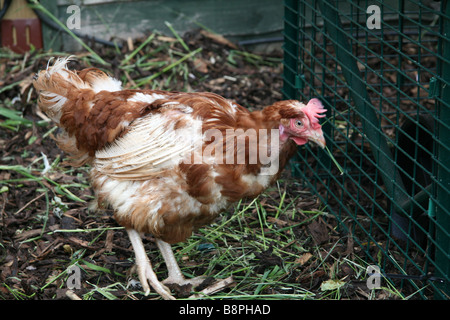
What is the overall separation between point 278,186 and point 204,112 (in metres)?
1.53

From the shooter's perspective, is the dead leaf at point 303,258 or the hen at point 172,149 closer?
the hen at point 172,149

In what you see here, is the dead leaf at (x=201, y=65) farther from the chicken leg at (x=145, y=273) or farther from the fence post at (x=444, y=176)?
the fence post at (x=444, y=176)

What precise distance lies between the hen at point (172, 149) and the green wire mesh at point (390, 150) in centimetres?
63

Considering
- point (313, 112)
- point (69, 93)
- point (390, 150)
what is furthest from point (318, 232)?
point (69, 93)

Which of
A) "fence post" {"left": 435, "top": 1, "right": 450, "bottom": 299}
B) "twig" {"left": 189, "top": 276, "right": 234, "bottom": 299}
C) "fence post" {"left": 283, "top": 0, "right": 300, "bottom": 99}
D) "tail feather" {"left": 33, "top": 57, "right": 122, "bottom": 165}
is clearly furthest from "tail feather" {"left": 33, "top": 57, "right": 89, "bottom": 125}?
"fence post" {"left": 435, "top": 1, "right": 450, "bottom": 299}

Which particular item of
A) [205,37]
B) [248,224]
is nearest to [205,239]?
[248,224]

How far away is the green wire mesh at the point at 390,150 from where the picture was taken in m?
2.99

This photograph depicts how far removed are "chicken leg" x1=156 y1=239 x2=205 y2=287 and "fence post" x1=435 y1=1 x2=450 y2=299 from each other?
1.43m

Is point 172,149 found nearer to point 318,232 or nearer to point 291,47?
point 318,232

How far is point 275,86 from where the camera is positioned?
19.0 ft

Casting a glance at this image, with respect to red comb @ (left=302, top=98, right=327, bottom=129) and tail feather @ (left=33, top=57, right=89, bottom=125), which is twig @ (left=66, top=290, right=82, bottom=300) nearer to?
tail feather @ (left=33, top=57, right=89, bottom=125)

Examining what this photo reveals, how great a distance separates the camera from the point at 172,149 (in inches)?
126

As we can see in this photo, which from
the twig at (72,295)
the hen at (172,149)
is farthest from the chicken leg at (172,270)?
the twig at (72,295)

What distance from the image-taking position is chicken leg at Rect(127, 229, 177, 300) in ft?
11.2
